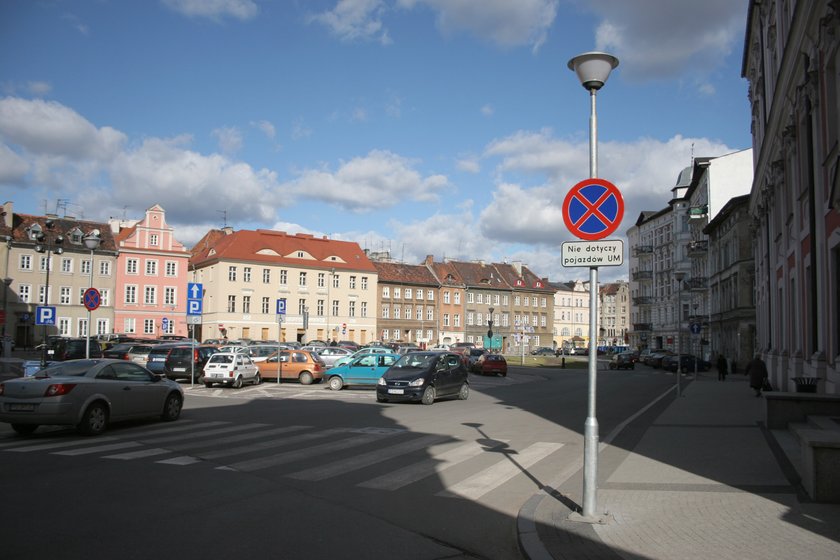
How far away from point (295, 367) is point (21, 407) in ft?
64.4

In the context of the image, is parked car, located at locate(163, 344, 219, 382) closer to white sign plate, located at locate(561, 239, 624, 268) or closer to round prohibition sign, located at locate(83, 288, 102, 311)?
round prohibition sign, located at locate(83, 288, 102, 311)

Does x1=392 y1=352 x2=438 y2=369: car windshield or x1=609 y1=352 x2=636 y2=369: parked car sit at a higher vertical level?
x1=392 y1=352 x2=438 y2=369: car windshield

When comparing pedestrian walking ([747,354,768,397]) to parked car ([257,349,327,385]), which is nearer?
pedestrian walking ([747,354,768,397])

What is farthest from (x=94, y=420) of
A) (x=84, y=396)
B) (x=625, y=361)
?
(x=625, y=361)

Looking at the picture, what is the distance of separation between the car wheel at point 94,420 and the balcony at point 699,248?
60.2m

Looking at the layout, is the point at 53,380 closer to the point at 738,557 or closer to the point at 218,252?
the point at 738,557

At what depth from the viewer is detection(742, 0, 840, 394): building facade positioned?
1652 cm

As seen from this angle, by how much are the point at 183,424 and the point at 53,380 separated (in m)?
3.23

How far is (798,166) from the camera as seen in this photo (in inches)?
842

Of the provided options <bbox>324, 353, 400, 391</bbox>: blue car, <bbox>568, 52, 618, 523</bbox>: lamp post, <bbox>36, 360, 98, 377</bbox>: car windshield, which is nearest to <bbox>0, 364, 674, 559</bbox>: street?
<bbox>568, 52, 618, 523</bbox>: lamp post

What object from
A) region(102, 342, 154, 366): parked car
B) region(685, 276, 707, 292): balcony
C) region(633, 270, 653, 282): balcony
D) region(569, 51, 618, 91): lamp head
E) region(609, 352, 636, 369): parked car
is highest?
region(633, 270, 653, 282): balcony

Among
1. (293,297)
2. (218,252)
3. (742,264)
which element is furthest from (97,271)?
(742,264)

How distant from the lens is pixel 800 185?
69.1ft

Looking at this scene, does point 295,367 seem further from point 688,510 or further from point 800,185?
point 688,510
